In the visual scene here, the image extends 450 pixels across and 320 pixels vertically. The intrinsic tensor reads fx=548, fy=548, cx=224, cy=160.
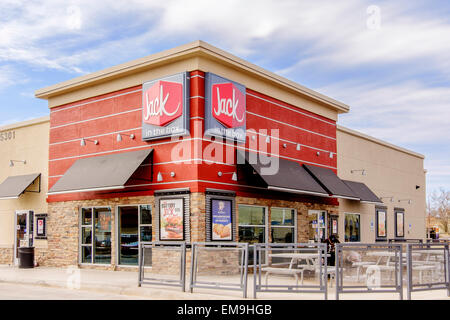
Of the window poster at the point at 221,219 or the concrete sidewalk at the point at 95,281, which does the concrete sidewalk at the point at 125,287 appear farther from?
the window poster at the point at 221,219

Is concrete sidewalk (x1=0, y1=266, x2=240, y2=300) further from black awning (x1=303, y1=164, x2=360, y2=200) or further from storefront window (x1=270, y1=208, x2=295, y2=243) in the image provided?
black awning (x1=303, y1=164, x2=360, y2=200)

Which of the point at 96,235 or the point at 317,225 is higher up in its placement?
the point at 317,225

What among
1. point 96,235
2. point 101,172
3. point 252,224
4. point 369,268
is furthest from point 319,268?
point 96,235

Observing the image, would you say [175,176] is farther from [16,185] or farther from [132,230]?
[16,185]

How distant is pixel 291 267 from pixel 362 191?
16177 millimetres

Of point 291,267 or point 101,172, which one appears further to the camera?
point 101,172

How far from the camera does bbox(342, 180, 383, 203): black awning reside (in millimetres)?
27352

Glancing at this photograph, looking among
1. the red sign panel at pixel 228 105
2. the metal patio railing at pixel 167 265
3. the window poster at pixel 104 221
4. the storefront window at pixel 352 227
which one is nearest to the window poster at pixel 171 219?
the window poster at pixel 104 221

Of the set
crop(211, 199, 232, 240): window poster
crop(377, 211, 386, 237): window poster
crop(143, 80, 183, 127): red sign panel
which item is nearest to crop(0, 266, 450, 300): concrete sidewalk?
crop(211, 199, 232, 240): window poster

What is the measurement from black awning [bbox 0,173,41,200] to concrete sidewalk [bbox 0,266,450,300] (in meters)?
4.44

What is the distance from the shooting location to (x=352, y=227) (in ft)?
92.2

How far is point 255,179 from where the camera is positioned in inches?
794
